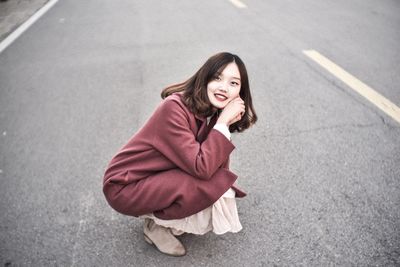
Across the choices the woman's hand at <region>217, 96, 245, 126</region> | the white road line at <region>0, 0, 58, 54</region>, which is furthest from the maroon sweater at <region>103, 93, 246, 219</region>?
the white road line at <region>0, 0, 58, 54</region>

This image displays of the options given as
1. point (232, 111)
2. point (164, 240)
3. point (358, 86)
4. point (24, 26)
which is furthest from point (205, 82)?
point (24, 26)

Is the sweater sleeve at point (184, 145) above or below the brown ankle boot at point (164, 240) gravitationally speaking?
above

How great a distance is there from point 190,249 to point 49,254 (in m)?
0.95

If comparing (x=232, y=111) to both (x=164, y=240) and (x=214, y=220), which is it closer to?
(x=214, y=220)

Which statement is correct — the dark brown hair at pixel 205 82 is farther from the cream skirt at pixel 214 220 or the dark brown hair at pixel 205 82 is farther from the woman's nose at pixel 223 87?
the cream skirt at pixel 214 220

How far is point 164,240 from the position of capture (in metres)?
2.17

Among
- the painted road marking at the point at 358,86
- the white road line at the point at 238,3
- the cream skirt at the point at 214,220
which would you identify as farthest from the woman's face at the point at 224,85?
the white road line at the point at 238,3

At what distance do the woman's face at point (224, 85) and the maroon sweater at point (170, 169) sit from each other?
6.5 inches

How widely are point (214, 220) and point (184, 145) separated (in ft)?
1.82

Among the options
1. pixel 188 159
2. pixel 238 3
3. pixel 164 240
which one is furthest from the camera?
pixel 238 3

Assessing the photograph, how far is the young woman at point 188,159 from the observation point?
182cm

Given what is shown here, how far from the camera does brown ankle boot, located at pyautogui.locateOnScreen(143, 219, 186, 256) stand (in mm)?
2146

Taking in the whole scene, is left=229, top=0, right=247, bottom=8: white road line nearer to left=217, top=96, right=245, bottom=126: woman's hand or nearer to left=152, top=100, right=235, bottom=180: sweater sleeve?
left=217, top=96, right=245, bottom=126: woman's hand

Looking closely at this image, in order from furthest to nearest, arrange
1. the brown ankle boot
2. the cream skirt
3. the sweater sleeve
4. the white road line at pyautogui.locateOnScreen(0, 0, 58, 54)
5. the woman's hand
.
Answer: the white road line at pyautogui.locateOnScreen(0, 0, 58, 54) < the brown ankle boot < the cream skirt < the woman's hand < the sweater sleeve
